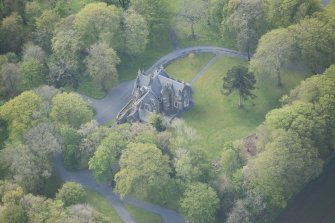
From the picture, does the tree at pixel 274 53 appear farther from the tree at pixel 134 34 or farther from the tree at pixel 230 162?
the tree at pixel 134 34

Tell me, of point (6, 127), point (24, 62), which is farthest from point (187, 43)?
point (6, 127)

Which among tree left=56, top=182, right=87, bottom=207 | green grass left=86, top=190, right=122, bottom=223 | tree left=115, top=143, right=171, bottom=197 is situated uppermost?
tree left=115, top=143, right=171, bottom=197

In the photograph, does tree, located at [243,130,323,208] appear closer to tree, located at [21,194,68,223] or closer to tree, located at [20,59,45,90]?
tree, located at [21,194,68,223]

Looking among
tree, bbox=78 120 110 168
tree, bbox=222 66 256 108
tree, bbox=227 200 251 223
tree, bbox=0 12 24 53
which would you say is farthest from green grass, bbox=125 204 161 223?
tree, bbox=0 12 24 53

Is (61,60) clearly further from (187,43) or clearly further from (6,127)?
(187,43)

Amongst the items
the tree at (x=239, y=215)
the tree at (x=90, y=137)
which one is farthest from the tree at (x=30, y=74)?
the tree at (x=239, y=215)

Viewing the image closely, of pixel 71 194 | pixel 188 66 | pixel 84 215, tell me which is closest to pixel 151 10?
pixel 188 66
